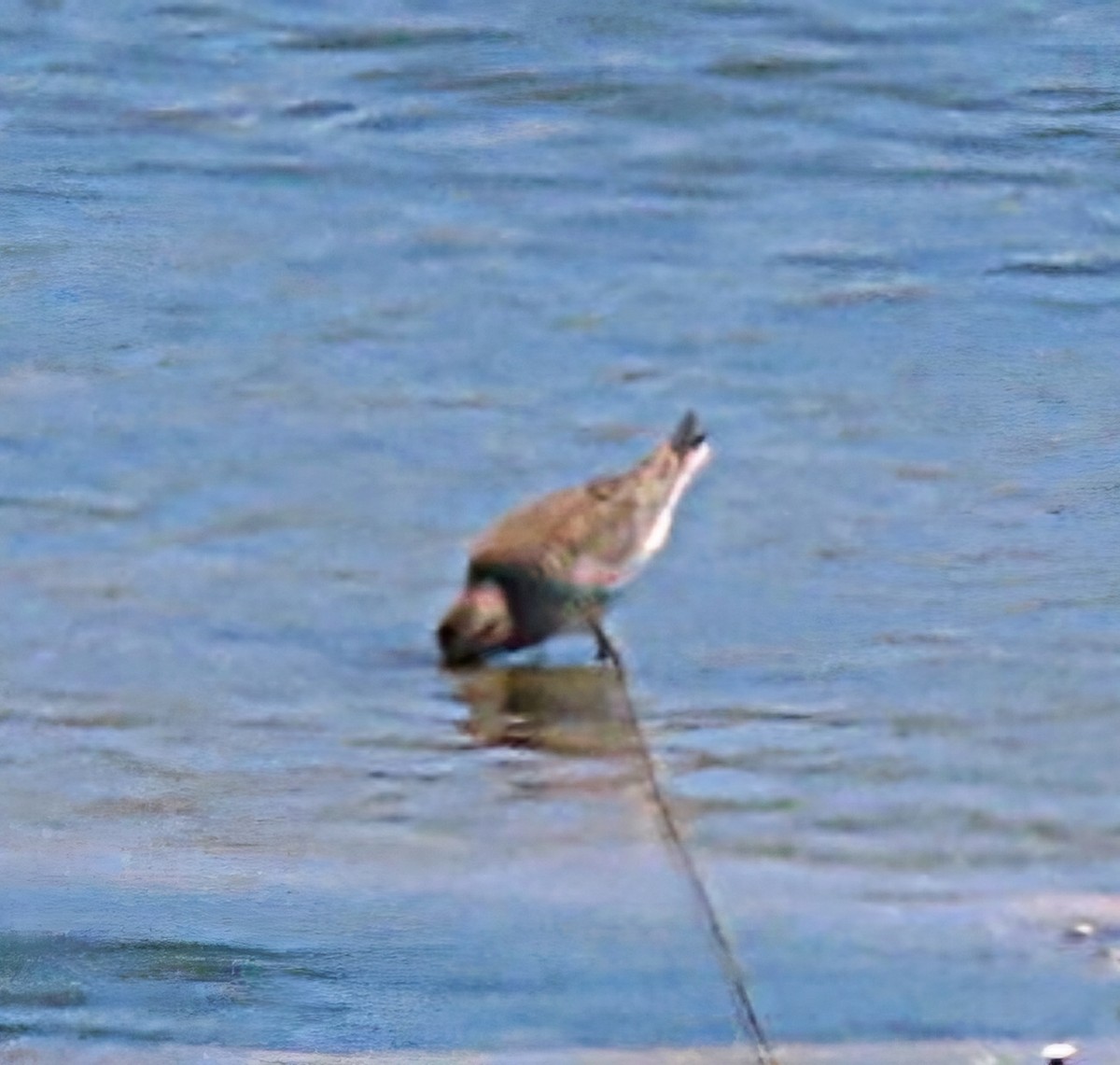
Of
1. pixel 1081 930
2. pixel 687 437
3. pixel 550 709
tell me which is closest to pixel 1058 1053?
pixel 1081 930

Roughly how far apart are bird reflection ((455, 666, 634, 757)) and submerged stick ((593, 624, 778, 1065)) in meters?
0.03

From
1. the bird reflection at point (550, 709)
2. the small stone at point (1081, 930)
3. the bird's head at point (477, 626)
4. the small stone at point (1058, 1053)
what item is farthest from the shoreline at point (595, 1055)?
the bird's head at point (477, 626)

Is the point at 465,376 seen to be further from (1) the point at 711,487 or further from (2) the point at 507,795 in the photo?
(2) the point at 507,795

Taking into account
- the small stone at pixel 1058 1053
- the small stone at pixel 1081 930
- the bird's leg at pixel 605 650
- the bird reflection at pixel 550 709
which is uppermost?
the small stone at pixel 1058 1053

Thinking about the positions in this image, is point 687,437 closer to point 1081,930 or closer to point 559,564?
point 559,564

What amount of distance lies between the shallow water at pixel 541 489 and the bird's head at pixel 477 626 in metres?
0.08

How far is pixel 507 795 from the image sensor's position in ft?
22.2

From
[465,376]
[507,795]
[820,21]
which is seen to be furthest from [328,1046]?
[820,21]

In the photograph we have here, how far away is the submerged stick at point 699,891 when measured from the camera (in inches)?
209

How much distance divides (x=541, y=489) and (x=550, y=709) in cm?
119

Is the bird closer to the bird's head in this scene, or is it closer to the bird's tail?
the bird's head

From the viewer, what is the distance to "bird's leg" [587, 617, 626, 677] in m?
7.57

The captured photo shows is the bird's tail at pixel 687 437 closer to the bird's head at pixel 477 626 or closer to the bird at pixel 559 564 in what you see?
the bird at pixel 559 564

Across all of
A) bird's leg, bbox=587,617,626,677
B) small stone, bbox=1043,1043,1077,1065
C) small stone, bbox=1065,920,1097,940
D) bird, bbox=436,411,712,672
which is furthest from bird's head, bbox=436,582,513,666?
small stone, bbox=1043,1043,1077,1065
